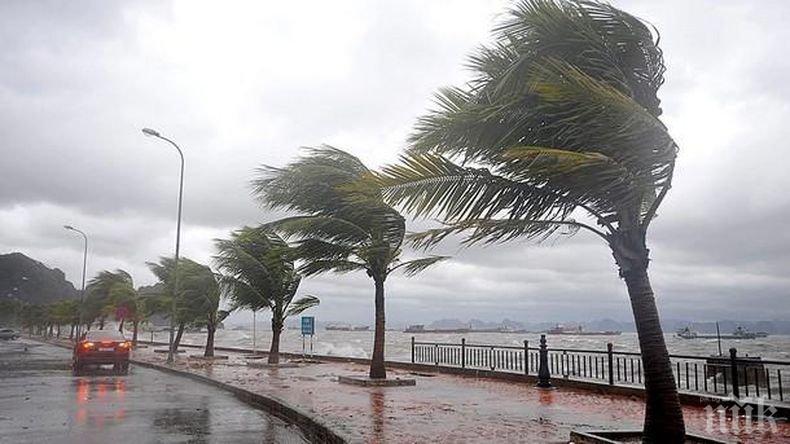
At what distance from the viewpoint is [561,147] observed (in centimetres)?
809

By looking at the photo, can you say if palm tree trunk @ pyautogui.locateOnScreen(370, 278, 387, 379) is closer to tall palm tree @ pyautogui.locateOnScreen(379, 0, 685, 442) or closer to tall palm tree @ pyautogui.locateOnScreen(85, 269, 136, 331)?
tall palm tree @ pyautogui.locateOnScreen(379, 0, 685, 442)

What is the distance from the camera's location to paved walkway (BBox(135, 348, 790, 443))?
29.8ft

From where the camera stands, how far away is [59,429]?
9.91 metres

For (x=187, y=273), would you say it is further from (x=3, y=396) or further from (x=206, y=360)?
(x=3, y=396)

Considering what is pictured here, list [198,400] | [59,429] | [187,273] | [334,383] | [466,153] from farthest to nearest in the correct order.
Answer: [187,273] < [334,383] < [198,400] < [59,429] < [466,153]

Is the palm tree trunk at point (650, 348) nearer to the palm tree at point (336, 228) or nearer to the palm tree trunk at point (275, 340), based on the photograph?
the palm tree at point (336, 228)

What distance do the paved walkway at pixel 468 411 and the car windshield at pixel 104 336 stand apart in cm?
896

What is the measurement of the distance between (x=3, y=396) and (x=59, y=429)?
640cm

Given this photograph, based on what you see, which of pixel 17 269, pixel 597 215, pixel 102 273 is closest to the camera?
pixel 597 215

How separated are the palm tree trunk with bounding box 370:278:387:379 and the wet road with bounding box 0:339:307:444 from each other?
384 centimetres

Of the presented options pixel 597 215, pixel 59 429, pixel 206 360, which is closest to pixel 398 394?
pixel 59 429

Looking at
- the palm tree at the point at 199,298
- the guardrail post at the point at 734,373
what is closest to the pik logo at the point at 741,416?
the guardrail post at the point at 734,373

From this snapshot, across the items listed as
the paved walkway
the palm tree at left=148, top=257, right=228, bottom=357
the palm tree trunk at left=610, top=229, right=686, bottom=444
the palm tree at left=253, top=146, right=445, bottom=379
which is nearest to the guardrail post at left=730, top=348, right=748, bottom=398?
the paved walkway

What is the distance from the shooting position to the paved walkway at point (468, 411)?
29.8 ft
